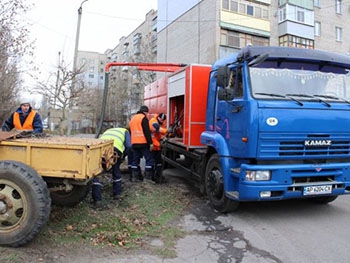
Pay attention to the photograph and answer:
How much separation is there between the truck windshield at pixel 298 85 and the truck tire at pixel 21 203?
3.17 metres

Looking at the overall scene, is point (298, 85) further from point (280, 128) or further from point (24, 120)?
point (24, 120)

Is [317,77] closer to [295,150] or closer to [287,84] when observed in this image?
[287,84]

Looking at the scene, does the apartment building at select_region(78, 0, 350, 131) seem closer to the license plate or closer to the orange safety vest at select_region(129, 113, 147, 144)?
the orange safety vest at select_region(129, 113, 147, 144)

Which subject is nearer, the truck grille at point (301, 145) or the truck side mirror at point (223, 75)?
the truck grille at point (301, 145)

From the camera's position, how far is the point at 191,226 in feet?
15.8

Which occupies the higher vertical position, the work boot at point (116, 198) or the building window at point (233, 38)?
the building window at point (233, 38)

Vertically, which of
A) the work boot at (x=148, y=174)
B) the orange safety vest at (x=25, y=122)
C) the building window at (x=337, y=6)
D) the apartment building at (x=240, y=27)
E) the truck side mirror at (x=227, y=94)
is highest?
the building window at (x=337, y=6)

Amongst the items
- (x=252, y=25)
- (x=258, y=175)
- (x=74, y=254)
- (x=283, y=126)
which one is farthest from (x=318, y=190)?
(x=252, y=25)

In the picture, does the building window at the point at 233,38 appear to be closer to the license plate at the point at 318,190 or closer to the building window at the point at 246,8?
the building window at the point at 246,8

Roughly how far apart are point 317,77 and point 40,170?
428 cm

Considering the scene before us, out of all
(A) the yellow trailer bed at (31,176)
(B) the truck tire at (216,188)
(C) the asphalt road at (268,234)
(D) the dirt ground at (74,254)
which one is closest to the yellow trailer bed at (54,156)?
(A) the yellow trailer bed at (31,176)

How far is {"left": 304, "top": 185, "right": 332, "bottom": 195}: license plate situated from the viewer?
479 cm

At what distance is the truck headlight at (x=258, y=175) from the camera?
4633mm

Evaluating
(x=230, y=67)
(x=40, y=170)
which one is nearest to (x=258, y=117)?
(x=230, y=67)
